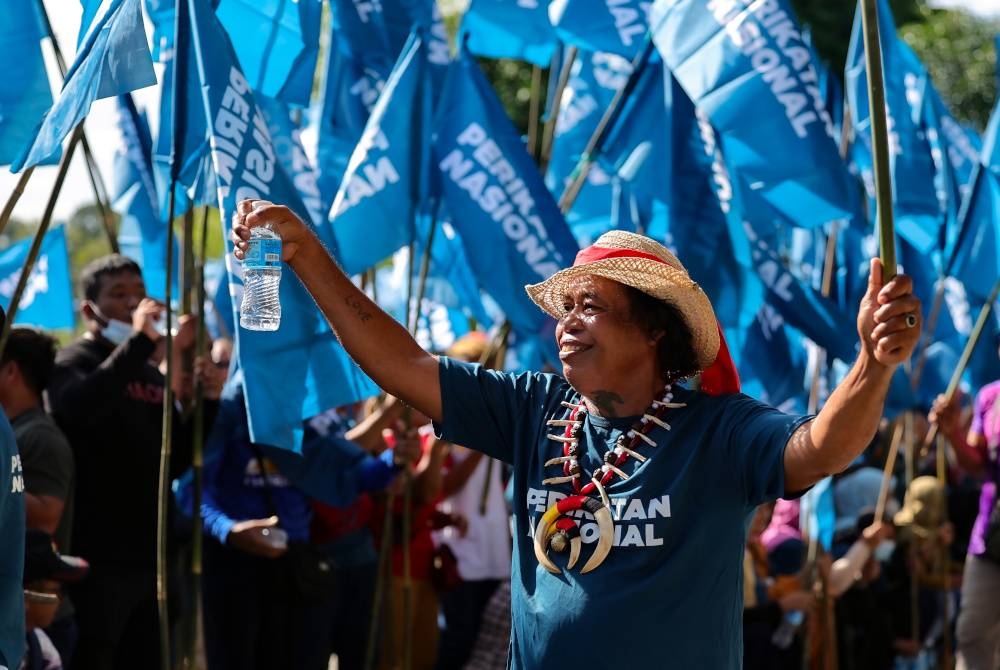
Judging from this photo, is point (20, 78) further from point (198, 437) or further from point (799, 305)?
point (799, 305)

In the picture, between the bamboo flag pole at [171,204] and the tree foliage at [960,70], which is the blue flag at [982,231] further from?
the tree foliage at [960,70]

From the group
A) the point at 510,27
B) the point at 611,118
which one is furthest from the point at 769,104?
the point at 510,27

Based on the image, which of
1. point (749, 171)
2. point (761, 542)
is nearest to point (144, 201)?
point (749, 171)

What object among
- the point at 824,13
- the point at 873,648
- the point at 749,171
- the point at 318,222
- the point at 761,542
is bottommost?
the point at 873,648

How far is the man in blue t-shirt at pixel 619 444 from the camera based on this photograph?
9.95ft

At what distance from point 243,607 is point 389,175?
1.82 meters

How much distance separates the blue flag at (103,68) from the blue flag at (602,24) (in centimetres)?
322

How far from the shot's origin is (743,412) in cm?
313

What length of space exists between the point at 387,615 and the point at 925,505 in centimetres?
320

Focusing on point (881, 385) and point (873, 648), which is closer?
point (881, 385)

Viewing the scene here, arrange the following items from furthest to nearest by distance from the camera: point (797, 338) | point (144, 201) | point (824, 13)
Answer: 1. point (824, 13)
2. point (797, 338)
3. point (144, 201)

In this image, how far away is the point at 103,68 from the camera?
4.06 metres

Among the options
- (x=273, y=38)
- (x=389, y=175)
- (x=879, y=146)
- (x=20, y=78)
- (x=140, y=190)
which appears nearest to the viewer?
(x=879, y=146)

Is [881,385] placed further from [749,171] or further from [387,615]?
[387,615]
